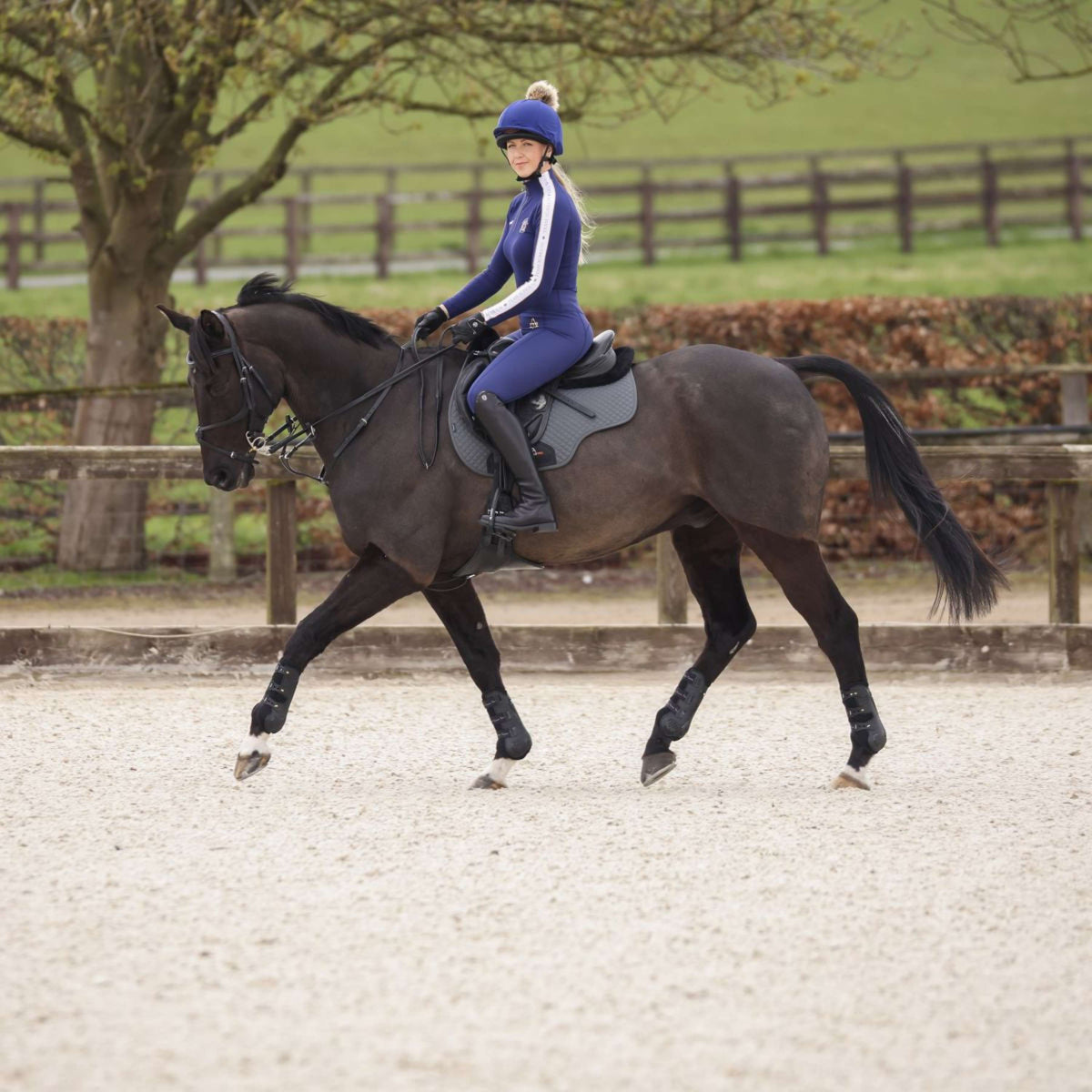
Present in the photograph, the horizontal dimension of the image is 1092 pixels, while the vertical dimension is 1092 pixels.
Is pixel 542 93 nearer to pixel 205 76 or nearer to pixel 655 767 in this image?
pixel 655 767

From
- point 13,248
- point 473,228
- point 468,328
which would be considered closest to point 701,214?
point 473,228

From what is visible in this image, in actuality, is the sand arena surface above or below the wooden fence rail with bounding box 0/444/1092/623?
below

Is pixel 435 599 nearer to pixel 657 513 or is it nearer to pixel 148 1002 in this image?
pixel 657 513

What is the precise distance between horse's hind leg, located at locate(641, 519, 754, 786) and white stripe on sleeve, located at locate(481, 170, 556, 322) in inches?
51.4

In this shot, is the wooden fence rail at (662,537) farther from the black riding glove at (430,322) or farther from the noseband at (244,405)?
the black riding glove at (430,322)

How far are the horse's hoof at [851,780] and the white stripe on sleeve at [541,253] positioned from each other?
2276mm

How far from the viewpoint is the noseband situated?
6352mm

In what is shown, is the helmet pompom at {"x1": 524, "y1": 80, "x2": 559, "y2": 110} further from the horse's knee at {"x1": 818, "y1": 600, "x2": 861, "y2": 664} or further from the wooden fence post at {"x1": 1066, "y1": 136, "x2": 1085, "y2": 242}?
the wooden fence post at {"x1": 1066, "y1": 136, "x2": 1085, "y2": 242}

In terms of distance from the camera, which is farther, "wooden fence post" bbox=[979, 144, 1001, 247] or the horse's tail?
"wooden fence post" bbox=[979, 144, 1001, 247]

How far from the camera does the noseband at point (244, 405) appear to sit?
6.35 m

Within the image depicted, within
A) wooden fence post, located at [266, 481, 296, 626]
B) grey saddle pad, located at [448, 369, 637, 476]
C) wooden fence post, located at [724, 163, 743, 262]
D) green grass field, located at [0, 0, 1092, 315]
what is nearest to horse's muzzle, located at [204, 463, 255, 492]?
grey saddle pad, located at [448, 369, 637, 476]

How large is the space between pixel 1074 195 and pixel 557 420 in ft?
83.1

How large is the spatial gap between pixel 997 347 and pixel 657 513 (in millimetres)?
8411

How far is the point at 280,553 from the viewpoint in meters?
9.34
